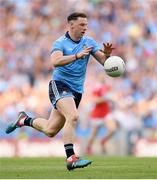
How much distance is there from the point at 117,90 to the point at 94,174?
13.5m

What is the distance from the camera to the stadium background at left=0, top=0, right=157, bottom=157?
69.3ft

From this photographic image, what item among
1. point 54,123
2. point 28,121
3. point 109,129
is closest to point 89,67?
point 109,129

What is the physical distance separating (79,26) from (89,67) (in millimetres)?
13100

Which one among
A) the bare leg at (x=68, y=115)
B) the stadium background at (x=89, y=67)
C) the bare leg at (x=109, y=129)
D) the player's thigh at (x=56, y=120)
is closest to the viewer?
the bare leg at (x=68, y=115)

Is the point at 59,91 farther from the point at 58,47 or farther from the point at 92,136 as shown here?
the point at 92,136

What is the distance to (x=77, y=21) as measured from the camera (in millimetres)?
10312

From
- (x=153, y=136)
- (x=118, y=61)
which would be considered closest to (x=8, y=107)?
(x=153, y=136)

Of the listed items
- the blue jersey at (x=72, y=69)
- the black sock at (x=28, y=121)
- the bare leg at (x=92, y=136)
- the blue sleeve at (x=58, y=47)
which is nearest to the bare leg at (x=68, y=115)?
the blue jersey at (x=72, y=69)

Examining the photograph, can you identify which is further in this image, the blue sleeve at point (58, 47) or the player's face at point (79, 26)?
the player's face at point (79, 26)

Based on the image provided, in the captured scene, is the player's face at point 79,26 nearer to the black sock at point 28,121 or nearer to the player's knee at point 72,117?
the player's knee at point 72,117

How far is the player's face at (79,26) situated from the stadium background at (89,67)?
10.5 meters

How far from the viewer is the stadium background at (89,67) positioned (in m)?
21.1

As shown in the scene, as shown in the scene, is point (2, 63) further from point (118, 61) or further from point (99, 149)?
point (118, 61)

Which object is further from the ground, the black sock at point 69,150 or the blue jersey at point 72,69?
the blue jersey at point 72,69
